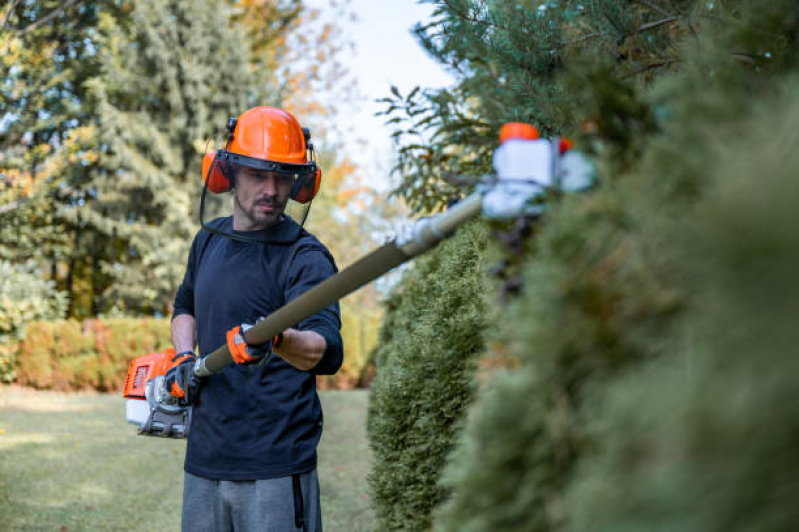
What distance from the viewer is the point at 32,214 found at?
1727cm

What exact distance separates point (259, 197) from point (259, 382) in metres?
0.82

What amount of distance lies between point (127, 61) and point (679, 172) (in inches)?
799

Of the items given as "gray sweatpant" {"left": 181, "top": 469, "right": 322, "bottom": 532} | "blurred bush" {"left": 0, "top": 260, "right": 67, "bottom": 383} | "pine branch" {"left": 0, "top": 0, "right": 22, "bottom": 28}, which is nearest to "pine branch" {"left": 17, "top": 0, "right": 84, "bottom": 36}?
"pine branch" {"left": 0, "top": 0, "right": 22, "bottom": 28}

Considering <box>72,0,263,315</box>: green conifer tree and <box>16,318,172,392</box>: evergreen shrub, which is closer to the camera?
<box>16,318,172,392</box>: evergreen shrub

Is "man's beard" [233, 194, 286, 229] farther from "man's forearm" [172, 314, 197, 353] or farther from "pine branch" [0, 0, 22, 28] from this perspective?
"pine branch" [0, 0, 22, 28]

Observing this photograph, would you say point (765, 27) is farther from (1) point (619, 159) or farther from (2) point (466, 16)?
(2) point (466, 16)

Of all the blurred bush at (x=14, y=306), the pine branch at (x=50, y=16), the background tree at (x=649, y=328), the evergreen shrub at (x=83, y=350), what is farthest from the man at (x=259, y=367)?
the pine branch at (x=50, y=16)

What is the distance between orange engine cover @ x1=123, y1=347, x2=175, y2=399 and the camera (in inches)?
119

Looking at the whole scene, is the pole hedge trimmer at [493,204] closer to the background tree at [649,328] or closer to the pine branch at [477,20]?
the background tree at [649,328]

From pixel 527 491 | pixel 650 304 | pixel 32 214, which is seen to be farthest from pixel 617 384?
pixel 32 214

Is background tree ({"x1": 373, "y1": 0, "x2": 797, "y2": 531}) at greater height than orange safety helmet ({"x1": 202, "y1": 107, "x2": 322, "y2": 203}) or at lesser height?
lesser

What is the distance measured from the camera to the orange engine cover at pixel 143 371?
3016 mm

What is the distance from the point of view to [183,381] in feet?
8.77

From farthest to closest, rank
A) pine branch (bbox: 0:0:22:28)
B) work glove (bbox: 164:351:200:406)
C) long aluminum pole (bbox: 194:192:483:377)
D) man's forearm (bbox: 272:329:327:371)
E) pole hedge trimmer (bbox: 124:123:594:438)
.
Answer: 1. pine branch (bbox: 0:0:22:28)
2. work glove (bbox: 164:351:200:406)
3. man's forearm (bbox: 272:329:327:371)
4. long aluminum pole (bbox: 194:192:483:377)
5. pole hedge trimmer (bbox: 124:123:594:438)
